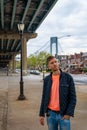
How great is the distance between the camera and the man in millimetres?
5234

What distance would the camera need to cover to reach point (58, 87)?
5.30 meters

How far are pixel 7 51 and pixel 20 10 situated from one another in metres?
66.7

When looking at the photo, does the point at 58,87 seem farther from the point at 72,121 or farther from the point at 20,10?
the point at 20,10

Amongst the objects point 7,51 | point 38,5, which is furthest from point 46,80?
point 7,51

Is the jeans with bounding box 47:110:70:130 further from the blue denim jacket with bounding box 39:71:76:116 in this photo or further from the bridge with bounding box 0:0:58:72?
the bridge with bounding box 0:0:58:72

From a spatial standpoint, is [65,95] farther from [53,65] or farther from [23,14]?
[23,14]

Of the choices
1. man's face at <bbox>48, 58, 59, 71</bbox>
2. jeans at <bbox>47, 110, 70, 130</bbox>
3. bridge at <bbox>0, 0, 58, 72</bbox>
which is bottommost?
jeans at <bbox>47, 110, 70, 130</bbox>

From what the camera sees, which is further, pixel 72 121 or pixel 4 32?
pixel 4 32

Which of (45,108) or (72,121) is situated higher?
(45,108)

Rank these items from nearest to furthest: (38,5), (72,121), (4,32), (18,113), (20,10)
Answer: (72,121)
(18,113)
(38,5)
(20,10)
(4,32)

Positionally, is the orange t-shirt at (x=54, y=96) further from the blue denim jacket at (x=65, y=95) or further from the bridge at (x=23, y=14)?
the bridge at (x=23, y=14)

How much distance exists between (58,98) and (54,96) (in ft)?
0.26

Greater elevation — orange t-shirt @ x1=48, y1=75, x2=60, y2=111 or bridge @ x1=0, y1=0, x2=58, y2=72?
bridge @ x1=0, y1=0, x2=58, y2=72


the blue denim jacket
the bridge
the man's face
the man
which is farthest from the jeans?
the bridge
